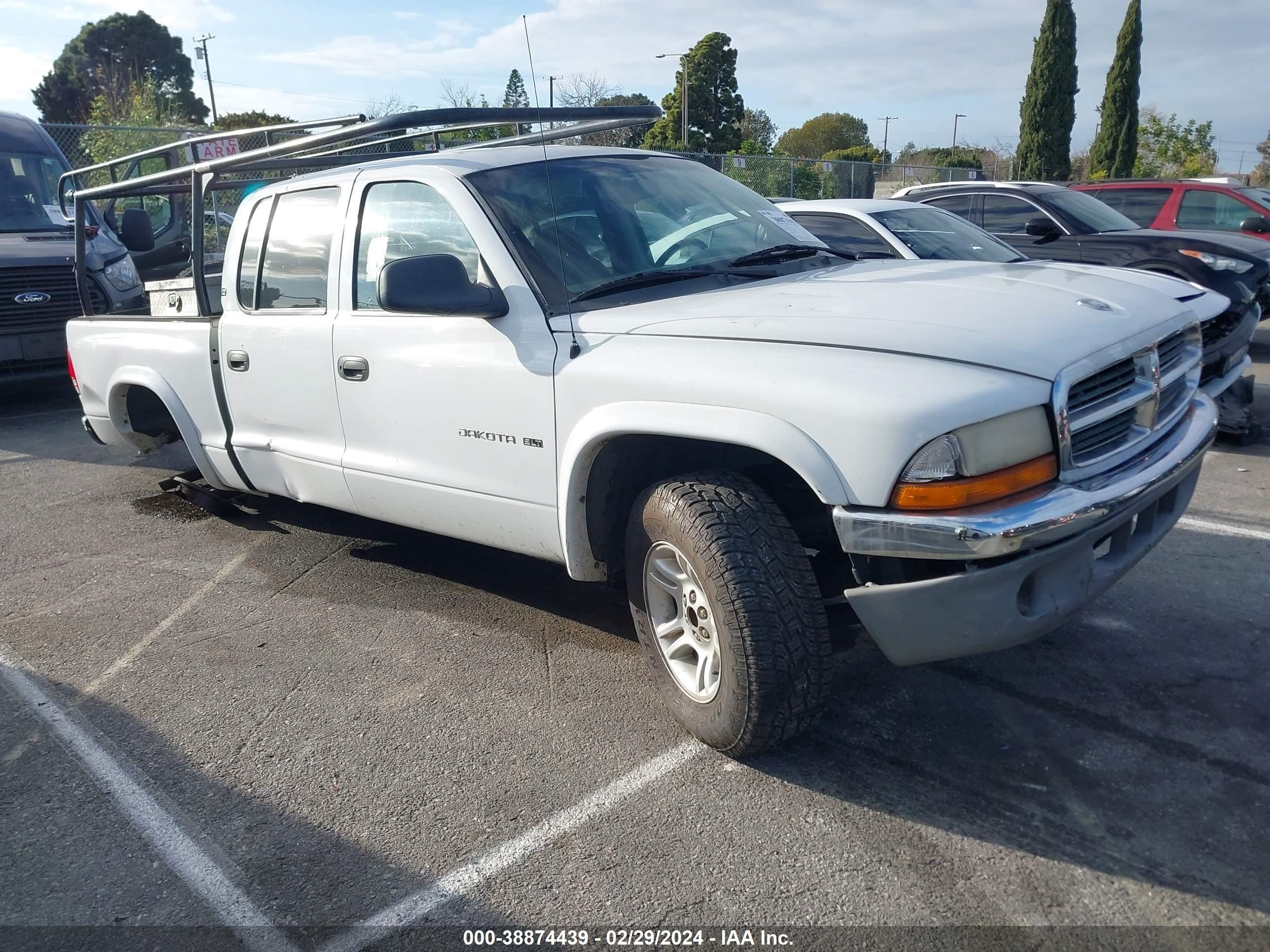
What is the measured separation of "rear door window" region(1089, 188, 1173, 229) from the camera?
36.3ft

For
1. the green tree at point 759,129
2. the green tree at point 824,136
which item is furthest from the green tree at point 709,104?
the green tree at point 824,136

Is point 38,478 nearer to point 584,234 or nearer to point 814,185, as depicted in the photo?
point 584,234

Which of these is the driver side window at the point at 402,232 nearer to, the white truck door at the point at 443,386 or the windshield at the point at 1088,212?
the white truck door at the point at 443,386

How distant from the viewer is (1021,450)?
262cm

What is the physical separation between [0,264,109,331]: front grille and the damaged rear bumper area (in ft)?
26.1

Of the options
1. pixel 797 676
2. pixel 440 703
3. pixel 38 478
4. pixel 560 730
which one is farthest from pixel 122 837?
pixel 38 478

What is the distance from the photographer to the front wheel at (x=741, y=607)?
2852mm

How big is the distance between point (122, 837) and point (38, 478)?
15.7 ft

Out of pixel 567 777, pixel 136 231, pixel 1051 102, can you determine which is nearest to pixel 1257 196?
pixel 136 231

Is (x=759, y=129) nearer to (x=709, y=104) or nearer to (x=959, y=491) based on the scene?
(x=709, y=104)

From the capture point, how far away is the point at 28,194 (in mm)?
9602

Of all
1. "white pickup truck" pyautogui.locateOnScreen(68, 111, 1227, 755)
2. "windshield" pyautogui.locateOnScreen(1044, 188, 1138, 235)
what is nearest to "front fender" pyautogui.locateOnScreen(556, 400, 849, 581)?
"white pickup truck" pyautogui.locateOnScreen(68, 111, 1227, 755)

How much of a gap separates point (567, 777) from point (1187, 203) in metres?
10.8

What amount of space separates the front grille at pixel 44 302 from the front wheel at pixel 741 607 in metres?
7.29
